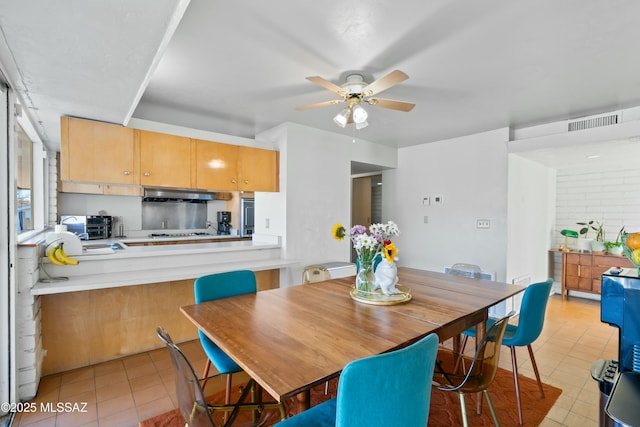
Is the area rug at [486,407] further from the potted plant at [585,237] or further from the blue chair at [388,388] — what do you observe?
the potted plant at [585,237]

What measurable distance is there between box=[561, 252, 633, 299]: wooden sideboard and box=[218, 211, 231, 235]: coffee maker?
5750mm

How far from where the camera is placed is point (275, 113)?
11.0 ft

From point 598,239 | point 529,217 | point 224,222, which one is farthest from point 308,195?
point 598,239

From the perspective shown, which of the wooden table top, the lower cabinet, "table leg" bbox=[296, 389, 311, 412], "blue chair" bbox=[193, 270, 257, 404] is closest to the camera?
the wooden table top

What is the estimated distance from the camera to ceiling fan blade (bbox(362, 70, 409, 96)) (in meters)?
1.92

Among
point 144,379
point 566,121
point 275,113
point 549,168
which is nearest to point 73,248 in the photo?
point 144,379

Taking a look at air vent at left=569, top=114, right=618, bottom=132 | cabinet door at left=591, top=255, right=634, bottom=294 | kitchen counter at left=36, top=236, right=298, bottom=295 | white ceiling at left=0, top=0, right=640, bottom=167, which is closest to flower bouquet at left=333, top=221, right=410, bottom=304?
white ceiling at left=0, top=0, right=640, bottom=167

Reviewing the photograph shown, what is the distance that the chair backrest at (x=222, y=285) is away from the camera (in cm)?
199

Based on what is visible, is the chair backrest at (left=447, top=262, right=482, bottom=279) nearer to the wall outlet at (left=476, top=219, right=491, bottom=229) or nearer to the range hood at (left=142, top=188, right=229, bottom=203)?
the wall outlet at (left=476, top=219, right=491, bottom=229)

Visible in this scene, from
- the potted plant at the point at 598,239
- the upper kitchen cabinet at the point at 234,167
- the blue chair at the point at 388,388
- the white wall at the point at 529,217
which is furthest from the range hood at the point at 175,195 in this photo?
the potted plant at the point at 598,239

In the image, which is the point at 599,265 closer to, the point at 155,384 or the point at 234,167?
the point at 234,167

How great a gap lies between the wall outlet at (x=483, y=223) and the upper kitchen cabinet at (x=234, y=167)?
268cm

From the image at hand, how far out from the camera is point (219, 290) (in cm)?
208

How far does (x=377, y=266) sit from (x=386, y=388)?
3.54ft
